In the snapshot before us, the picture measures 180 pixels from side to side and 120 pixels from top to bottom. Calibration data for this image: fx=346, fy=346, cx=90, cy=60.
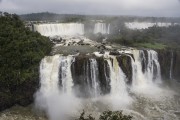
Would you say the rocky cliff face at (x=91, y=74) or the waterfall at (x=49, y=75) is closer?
the rocky cliff face at (x=91, y=74)

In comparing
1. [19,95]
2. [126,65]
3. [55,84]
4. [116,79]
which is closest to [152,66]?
[126,65]

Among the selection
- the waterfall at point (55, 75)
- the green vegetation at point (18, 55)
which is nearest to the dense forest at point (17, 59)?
the green vegetation at point (18, 55)

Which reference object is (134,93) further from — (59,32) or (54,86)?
(59,32)

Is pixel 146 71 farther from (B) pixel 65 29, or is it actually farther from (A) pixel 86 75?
(B) pixel 65 29

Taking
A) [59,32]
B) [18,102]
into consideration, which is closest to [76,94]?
[18,102]

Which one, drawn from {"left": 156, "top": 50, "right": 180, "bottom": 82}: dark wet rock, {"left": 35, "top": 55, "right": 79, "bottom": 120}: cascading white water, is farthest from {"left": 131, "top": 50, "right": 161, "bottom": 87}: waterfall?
{"left": 35, "top": 55, "right": 79, "bottom": 120}: cascading white water

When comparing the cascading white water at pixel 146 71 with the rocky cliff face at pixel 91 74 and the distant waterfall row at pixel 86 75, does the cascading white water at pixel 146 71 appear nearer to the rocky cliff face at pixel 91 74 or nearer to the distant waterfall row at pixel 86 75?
the rocky cliff face at pixel 91 74

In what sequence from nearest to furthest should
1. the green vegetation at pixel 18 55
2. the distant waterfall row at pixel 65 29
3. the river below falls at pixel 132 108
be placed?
the river below falls at pixel 132 108 < the green vegetation at pixel 18 55 < the distant waterfall row at pixel 65 29
